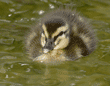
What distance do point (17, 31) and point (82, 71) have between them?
156 cm

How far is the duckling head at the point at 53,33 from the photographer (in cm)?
213

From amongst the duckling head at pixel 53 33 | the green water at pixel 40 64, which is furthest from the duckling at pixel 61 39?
the green water at pixel 40 64

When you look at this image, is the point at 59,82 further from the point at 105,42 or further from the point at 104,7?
the point at 104,7

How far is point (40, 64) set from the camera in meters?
2.39

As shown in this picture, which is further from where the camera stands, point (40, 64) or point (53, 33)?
point (40, 64)

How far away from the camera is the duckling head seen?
6.98 ft

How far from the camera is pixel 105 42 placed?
2861mm

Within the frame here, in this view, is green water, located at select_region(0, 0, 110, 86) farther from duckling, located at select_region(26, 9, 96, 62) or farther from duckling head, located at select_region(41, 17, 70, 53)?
duckling head, located at select_region(41, 17, 70, 53)

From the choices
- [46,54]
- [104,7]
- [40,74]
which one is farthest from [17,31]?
[104,7]

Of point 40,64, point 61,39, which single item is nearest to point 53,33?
point 61,39

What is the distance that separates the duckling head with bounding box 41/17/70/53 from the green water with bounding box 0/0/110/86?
34 centimetres

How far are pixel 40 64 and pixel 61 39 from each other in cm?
48

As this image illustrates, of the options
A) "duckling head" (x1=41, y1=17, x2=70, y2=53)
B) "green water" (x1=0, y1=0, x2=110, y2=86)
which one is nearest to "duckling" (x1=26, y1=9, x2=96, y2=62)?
"duckling head" (x1=41, y1=17, x2=70, y2=53)

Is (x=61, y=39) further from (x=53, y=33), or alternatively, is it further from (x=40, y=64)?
(x=40, y=64)
